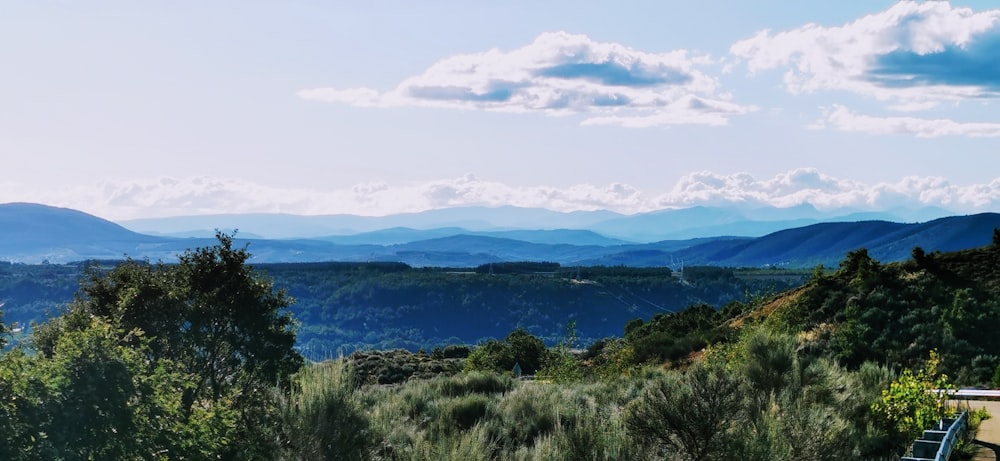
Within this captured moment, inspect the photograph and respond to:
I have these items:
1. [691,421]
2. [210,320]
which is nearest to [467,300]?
[210,320]

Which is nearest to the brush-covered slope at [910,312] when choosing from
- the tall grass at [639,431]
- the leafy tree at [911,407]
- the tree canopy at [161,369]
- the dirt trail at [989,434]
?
the dirt trail at [989,434]

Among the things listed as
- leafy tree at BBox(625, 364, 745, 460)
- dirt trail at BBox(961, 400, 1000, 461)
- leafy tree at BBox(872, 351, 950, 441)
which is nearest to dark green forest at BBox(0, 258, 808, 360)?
dirt trail at BBox(961, 400, 1000, 461)

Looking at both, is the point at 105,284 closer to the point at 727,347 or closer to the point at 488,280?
the point at 727,347

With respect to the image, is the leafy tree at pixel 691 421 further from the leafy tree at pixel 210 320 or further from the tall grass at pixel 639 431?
the leafy tree at pixel 210 320

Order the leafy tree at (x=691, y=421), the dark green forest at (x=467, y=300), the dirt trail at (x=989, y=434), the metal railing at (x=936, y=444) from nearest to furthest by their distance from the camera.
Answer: the metal railing at (x=936, y=444)
the leafy tree at (x=691, y=421)
the dirt trail at (x=989, y=434)
the dark green forest at (x=467, y=300)

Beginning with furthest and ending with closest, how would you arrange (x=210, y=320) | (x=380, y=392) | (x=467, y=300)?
1. (x=467, y=300)
2. (x=380, y=392)
3. (x=210, y=320)

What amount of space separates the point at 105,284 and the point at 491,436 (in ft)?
23.3

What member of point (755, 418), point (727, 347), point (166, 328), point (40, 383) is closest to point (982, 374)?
point (727, 347)

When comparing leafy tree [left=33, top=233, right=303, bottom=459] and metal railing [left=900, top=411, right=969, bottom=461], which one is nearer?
metal railing [left=900, top=411, right=969, bottom=461]

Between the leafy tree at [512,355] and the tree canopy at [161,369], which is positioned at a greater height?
the tree canopy at [161,369]

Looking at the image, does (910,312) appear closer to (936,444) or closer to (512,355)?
(512,355)

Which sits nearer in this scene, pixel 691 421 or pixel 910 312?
pixel 691 421

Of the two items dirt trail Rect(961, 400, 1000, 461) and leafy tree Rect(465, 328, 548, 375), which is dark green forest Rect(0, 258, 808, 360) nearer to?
leafy tree Rect(465, 328, 548, 375)

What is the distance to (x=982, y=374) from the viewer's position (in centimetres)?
2066
